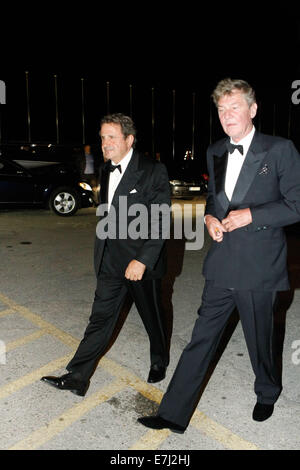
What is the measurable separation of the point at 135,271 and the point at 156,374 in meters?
0.85

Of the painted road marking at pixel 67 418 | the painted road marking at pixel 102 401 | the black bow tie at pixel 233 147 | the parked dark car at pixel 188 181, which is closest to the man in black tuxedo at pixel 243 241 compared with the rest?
the black bow tie at pixel 233 147

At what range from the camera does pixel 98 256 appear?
10.1 ft

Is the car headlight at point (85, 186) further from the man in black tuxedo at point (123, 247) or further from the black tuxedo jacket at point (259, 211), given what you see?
the black tuxedo jacket at point (259, 211)

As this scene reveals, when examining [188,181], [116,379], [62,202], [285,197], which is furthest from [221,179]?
[188,181]

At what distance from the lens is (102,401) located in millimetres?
2908

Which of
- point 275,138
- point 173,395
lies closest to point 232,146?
point 275,138

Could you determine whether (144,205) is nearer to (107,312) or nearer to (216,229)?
(216,229)

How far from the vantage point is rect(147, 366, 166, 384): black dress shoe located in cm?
317

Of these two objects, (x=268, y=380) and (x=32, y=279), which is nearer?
(x=268, y=380)

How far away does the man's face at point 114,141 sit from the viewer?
281 cm

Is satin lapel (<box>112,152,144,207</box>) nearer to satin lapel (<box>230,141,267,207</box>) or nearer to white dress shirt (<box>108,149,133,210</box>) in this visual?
white dress shirt (<box>108,149,133,210</box>)

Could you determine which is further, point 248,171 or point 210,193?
point 210,193

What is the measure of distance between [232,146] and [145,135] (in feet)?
214
